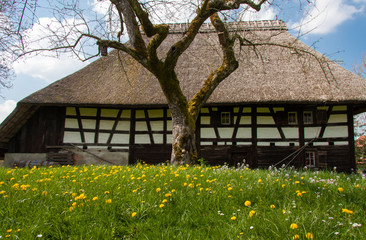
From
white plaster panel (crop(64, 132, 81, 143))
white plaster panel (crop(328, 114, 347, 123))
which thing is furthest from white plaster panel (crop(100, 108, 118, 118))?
white plaster panel (crop(328, 114, 347, 123))

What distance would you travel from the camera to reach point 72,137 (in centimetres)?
1049

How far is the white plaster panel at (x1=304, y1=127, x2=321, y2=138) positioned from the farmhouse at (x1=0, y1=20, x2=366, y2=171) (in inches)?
1.4

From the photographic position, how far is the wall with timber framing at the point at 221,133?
10125mm

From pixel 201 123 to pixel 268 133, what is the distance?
8.89 feet

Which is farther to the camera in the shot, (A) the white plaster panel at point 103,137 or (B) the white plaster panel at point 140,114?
(B) the white plaster panel at point 140,114

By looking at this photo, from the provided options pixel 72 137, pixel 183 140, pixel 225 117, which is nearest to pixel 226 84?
pixel 225 117

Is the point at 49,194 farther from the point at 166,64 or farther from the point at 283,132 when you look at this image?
the point at 283,132

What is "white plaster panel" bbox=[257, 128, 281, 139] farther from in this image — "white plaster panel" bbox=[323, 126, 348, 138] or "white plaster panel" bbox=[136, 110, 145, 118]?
"white plaster panel" bbox=[136, 110, 145, 118]

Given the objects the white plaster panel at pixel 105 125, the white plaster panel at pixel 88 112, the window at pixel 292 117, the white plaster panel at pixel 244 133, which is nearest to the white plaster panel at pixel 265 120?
the white plaster panel at pixel 244 133

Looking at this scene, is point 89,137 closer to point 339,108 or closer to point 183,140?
point 183,140

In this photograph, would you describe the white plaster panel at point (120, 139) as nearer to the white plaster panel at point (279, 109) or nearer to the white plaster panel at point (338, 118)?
the white plaster panel at point (279, 109)

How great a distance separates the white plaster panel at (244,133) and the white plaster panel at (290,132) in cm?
135

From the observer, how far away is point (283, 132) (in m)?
10.3

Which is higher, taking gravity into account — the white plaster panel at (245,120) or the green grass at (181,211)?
the white plaster panel at (245,120)
